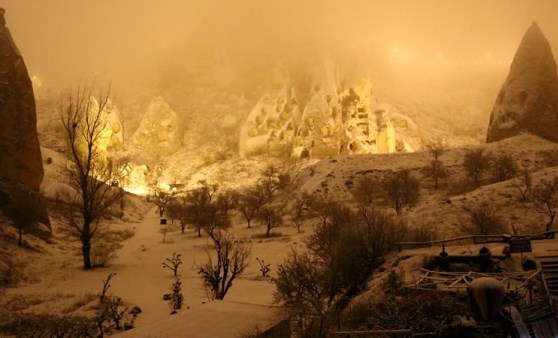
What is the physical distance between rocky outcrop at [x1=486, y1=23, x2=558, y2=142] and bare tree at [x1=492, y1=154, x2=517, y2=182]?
8812 millimetres

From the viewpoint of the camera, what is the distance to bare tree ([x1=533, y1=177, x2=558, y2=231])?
63.9 ft

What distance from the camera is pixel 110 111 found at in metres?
69.4

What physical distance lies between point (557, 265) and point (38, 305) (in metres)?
14.7

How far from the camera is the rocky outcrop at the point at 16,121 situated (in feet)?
74.5

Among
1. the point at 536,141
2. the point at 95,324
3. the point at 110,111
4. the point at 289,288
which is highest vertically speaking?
the point at 110,111

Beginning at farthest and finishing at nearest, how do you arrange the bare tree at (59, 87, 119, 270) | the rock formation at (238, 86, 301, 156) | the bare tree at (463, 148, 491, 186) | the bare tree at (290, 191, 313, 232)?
the rock formation at (238, 86, 301, 156) → the bare tree at (463, 148, 491, 186) → the bare tree at (290, 191, 313, 232) → the bare tree at (59, 87, 119, 270)

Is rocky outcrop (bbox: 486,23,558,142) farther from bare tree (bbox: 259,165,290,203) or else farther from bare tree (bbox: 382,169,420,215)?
bare tree (bbox: 259,165,290,203)

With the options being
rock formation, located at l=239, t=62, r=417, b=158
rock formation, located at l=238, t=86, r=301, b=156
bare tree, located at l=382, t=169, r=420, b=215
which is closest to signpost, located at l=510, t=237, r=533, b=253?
bare tree, located at l=382, t=169, r=420, b=215

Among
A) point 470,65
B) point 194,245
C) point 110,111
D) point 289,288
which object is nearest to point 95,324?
point 289,288

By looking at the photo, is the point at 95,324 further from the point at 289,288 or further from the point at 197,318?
the point at 289,288

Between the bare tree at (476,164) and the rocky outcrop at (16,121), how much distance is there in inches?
1198

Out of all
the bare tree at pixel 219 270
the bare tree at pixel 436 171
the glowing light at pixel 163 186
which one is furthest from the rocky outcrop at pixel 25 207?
the glowing light at pixel 163 186

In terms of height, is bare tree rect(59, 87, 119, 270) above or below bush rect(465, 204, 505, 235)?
above

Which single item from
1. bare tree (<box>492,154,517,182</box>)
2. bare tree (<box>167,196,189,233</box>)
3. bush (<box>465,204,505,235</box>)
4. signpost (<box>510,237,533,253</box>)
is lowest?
signpost (<box>510,237,533,253</box>)
